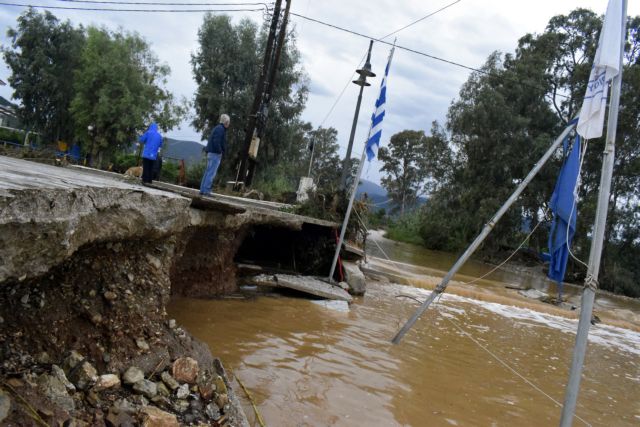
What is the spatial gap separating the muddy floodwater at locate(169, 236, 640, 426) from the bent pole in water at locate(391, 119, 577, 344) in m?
0.55

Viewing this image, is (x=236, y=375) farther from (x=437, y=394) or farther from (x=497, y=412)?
(x=497, y=412)

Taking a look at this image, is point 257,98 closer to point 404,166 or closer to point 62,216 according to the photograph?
point 62,216

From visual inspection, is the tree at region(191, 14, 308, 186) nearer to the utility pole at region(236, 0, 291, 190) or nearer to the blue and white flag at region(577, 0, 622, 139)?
the utility pole at region(236, 0, 291, 190)

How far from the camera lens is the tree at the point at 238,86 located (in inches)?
1123

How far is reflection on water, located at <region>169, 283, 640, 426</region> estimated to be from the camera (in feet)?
15.0

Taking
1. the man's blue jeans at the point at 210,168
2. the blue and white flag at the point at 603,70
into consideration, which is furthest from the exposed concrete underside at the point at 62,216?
the man's blue jeans at the point at 210,168

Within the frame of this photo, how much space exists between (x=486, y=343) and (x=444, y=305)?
3.23m

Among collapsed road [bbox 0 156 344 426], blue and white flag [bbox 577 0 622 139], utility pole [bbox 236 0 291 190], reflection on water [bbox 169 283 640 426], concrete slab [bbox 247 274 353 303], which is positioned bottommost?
reflection on water [bbox 169 283 640 426]

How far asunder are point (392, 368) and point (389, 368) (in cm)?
4

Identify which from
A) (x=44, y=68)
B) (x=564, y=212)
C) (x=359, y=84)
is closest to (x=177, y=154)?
(x=44, y=68)

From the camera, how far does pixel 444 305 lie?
455 inches

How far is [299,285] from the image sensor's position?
8.85 metres

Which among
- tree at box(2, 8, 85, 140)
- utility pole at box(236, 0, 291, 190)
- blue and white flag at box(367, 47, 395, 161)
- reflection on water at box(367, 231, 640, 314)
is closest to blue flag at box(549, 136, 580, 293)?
blue and white flag at box(367, 47, 395, 161)

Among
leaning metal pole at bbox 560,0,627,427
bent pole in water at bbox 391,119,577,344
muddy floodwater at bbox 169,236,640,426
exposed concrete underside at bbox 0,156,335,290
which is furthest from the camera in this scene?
bent pole in water at bbox 391,119,577,344
